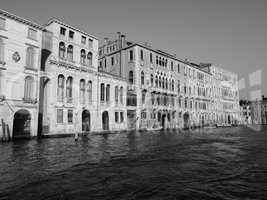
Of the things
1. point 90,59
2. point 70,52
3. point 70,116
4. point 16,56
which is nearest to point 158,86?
point 90,59

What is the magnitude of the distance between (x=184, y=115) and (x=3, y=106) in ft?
115

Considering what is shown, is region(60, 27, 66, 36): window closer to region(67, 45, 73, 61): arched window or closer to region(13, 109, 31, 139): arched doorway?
region(67, 45, 73, 61): arched window

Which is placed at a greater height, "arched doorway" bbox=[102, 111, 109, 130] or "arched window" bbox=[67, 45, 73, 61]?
"arched window" bbox=[67, 45, 73, 61]

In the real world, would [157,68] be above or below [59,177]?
above

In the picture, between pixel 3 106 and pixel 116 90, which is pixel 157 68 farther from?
pixel 3 106

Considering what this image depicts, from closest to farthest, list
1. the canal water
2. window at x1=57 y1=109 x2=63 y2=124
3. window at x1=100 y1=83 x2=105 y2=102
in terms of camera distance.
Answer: the canal water → window at x1=57 y1=109 x2=63 y2=124 → window at x1=100 y1=83 x2=105 y2=102

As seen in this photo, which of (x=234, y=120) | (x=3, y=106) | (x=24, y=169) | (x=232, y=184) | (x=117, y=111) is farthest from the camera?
(x=234, y=120)

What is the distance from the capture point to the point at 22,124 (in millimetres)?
19859

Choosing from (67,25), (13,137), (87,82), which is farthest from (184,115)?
(13,137)

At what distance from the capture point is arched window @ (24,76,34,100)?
19.3 m

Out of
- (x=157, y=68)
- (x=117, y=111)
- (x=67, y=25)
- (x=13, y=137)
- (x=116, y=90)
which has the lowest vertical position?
(x=13, y=137)

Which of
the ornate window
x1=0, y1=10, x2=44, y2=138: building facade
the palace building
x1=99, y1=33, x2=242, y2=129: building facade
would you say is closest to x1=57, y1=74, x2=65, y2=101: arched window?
the palace building

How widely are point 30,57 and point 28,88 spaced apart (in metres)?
3.24

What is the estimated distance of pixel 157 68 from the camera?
3681cm
